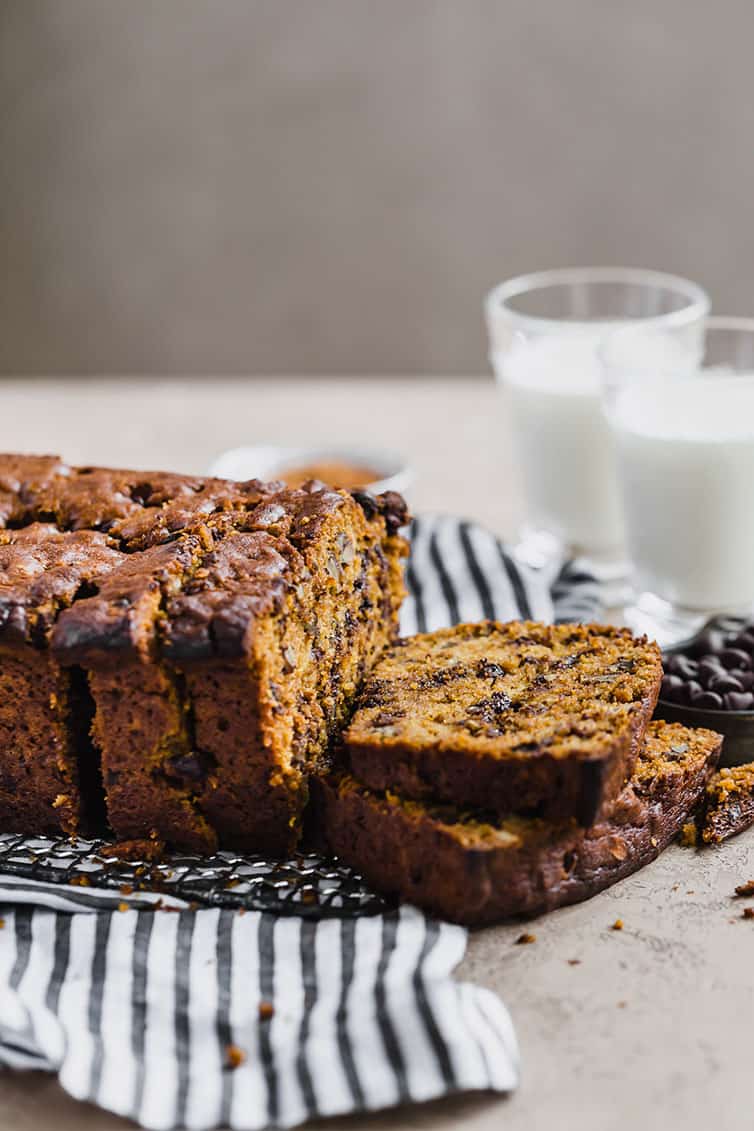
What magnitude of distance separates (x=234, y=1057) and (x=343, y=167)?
644 centimetres

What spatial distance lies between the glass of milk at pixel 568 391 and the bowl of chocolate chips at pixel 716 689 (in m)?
1.07

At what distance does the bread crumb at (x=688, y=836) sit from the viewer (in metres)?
2.90

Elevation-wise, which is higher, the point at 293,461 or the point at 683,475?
the point at 683,475

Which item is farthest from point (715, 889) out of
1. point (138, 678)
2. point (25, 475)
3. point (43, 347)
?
point (43, 347)

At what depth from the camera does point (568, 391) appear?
438 cm

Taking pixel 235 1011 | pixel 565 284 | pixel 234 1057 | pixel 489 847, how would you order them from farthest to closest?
pixel 565 284 < pixel 489 847 < pixel 235 1011 < pixel 234 1057

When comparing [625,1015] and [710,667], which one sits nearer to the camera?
[625,1015]

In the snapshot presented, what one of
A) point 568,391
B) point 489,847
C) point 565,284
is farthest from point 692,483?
point 489,847

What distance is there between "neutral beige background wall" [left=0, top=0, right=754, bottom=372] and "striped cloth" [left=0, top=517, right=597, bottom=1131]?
5.93 metres

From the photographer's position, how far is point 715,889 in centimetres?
275

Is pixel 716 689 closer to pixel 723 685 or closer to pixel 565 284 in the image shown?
pixel 723 685

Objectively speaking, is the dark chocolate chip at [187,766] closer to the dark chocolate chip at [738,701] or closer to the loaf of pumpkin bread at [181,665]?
the loaf of pumpkin bread at [181,665]

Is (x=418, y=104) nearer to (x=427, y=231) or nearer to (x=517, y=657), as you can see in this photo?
(x=427, y=231)

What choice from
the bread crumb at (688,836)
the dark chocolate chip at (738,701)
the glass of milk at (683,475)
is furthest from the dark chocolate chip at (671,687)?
the glass of milk at (683,475)
